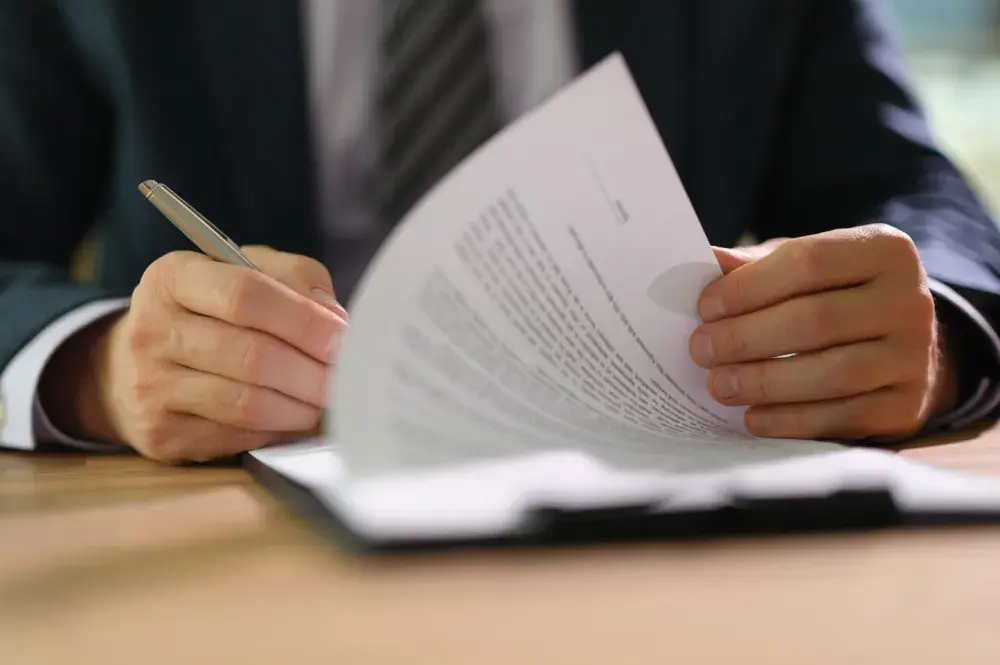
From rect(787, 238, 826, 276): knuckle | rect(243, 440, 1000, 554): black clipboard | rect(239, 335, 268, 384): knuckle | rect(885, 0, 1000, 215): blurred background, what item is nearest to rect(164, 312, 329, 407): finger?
rect(239, 335, 268, 384): knuckle

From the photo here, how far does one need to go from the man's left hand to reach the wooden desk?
0.38 ft

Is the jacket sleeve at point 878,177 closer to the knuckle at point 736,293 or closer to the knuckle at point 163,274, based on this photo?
the knuckle at point 736,293

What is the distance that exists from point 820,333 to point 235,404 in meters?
0.28

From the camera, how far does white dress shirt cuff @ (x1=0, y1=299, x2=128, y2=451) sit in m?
0.49

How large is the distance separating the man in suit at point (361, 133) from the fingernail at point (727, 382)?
0.49 ft

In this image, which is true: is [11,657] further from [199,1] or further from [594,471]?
[199,1]

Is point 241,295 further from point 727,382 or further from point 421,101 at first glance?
point 421,101

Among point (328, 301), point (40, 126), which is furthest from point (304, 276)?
point (40, 126)

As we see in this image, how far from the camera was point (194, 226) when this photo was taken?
423 mm

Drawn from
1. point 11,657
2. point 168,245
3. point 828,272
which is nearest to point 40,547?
point 11,657

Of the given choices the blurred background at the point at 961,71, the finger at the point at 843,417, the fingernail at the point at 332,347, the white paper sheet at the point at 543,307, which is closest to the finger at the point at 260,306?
the fingernail at the point at 332,347

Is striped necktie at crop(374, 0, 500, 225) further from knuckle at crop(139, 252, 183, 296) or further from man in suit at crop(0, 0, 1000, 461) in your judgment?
knuckle at crop(139, 252, 183, 296)

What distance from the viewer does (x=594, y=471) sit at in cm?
31

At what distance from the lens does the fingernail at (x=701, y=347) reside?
0.40 m
